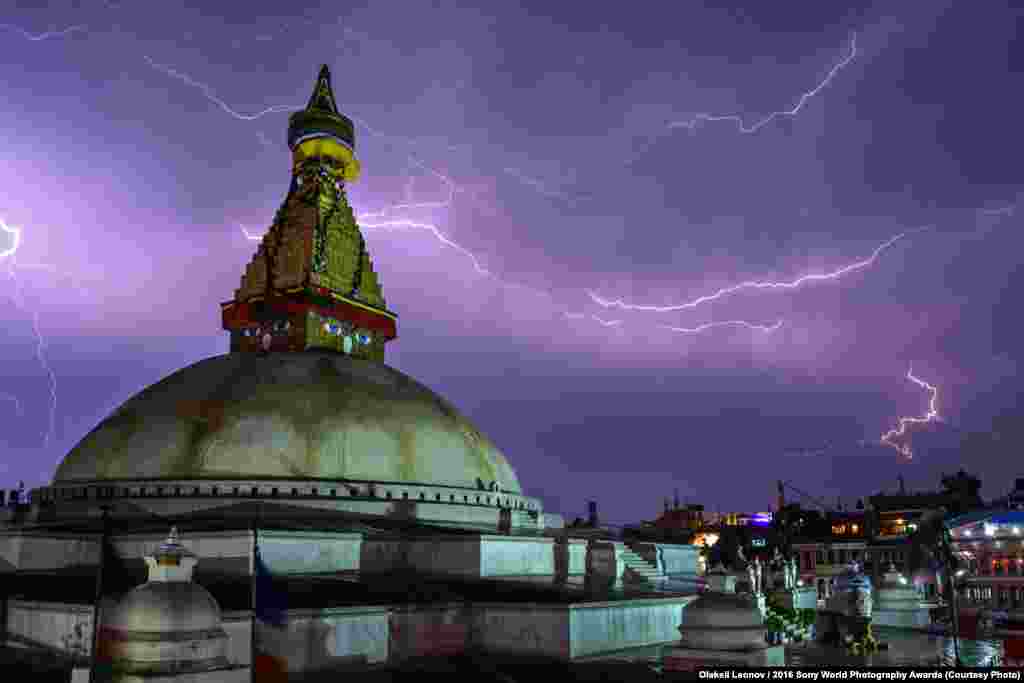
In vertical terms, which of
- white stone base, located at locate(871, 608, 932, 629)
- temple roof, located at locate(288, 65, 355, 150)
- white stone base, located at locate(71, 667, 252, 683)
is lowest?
white stone base, located at locate(871, 608, 932, 629)

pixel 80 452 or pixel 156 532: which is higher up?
pixel 80 452

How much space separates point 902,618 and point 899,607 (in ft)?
2.36

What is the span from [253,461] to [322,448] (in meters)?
2.27

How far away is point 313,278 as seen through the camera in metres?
38.6

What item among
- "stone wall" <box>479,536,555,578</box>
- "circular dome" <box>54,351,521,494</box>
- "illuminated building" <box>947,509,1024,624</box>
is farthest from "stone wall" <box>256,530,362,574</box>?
"illuminated building" <box>947,509,1024,624</box>

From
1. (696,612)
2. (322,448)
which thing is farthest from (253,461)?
(696,612)

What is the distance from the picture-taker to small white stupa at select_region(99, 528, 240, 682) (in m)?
15.2

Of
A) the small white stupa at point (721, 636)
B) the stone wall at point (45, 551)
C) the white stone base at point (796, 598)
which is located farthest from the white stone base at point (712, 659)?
the stone wall at point (45, 551)

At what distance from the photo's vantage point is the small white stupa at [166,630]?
1524 centimetres

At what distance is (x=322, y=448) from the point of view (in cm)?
3008

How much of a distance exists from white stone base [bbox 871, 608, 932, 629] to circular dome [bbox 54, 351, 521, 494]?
1644 cm

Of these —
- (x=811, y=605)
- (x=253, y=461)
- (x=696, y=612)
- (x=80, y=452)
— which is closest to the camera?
(x=696, y=612)

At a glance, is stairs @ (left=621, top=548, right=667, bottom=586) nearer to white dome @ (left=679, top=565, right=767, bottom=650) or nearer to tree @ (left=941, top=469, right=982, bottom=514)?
white dome @ (left=679, top=565, right=767, bottom=650)

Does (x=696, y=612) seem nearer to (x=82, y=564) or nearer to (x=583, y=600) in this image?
(x=583, y=600)
